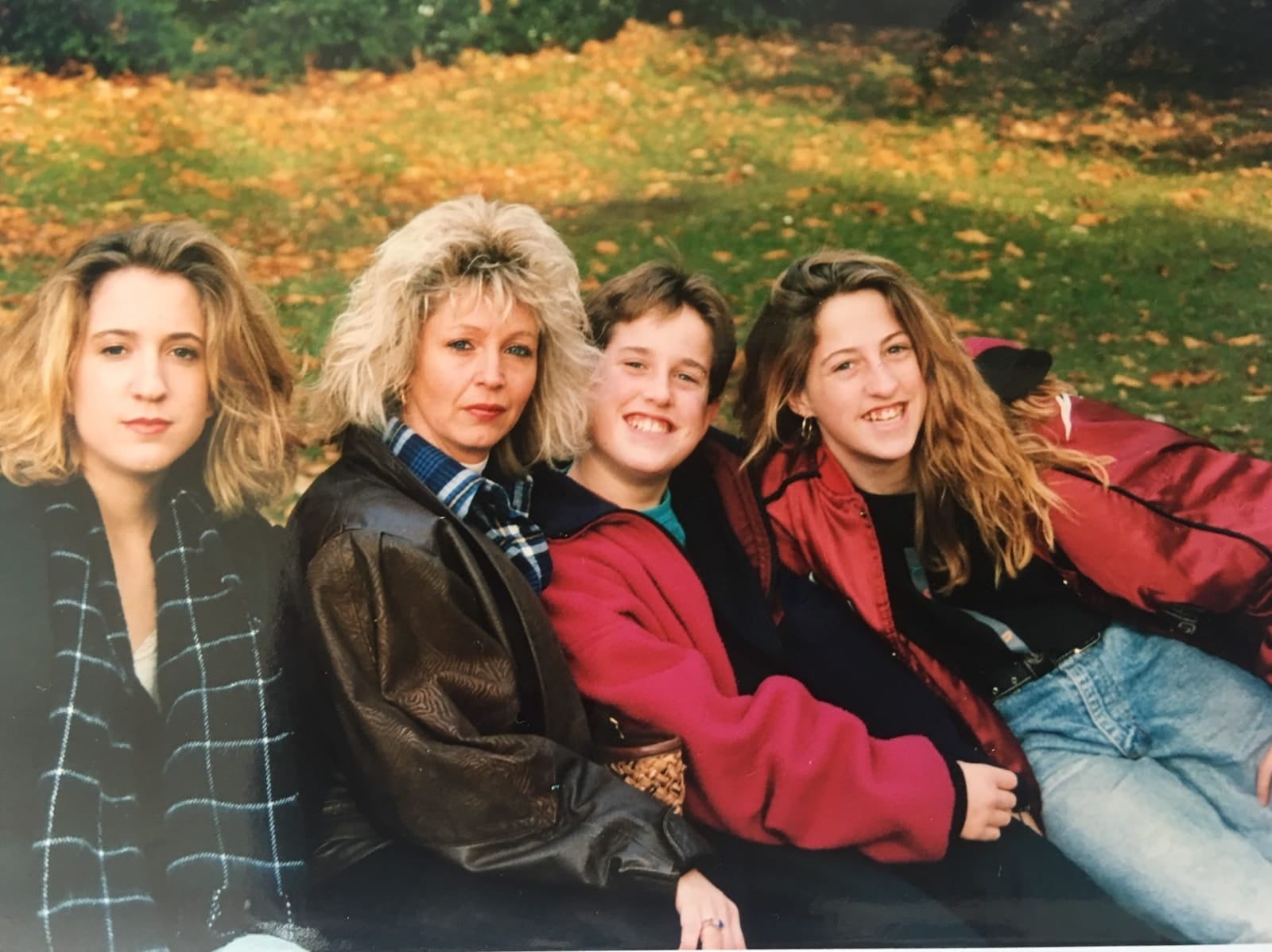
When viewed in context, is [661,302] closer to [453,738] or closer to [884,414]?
[884,414]

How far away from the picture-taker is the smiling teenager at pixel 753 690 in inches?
107

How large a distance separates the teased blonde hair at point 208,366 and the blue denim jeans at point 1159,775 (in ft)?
6.95

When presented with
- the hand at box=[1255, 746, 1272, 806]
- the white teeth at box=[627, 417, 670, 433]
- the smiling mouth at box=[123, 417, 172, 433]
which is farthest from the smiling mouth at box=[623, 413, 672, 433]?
the hand at box=[1255, 746, 1272, 806]

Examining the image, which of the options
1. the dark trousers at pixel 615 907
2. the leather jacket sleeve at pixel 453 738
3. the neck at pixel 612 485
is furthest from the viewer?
the neck at pixel 612 485

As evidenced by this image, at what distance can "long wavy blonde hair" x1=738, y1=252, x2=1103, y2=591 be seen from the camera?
9.79 feet

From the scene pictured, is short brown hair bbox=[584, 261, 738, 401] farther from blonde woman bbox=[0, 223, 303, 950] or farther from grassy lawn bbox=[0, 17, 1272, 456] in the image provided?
blonde woman bbox=[0, 223, 303, 950]

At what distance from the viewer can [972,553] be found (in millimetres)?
3008

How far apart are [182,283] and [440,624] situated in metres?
1.10

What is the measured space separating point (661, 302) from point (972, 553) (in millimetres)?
1111

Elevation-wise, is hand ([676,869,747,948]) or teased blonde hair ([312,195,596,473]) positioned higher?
teased blonde hair ([312,195,596,473])

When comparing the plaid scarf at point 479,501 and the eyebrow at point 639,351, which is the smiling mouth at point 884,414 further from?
the plaid scarf at point 479,501

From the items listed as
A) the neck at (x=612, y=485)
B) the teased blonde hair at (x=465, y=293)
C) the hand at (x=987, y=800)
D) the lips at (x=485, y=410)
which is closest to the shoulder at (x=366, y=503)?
the teased blonde hair at (x=465, y=293)

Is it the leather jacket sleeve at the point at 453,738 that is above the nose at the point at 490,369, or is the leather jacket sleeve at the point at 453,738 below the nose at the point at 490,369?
below

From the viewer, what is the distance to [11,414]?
2730 millimetres
